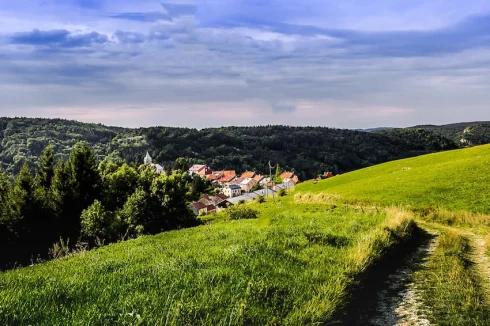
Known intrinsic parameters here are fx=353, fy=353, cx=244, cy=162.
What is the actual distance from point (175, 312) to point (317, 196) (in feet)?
98.4

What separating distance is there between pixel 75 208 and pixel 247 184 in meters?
117

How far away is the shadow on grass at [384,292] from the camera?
5.81m

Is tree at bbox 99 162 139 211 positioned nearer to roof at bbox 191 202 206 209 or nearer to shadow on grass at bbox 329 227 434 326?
shadow on grass at bbox 329 227 434 326

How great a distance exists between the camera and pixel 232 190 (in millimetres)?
136125

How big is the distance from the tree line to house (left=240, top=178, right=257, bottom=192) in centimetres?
10636

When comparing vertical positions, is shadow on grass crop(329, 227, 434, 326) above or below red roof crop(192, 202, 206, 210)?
above

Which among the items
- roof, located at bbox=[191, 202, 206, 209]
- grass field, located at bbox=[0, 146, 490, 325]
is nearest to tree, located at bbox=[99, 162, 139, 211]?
grass field, located at bbox=[0, 146, 490, 325]

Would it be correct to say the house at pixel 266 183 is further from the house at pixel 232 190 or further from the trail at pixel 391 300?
the trail at pixel 391 300

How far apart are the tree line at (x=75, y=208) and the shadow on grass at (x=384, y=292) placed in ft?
74.4

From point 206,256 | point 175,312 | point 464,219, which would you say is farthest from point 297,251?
point 464,219

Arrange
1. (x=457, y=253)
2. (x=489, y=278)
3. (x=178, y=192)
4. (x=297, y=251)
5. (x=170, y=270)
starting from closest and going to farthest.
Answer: (x=170, y=270), (x=489, y=278), (x=297, y=251), (x=457, y=253), (x=178, y=192)

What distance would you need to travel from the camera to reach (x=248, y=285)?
6.02 metres

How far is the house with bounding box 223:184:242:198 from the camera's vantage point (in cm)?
13550

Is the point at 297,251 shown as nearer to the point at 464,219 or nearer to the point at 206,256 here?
the point at 206,256
